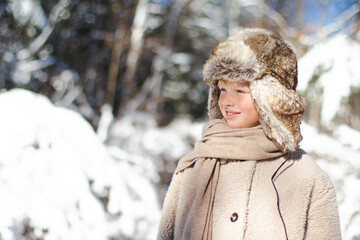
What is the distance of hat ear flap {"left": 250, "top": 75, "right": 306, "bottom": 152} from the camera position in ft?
5.17

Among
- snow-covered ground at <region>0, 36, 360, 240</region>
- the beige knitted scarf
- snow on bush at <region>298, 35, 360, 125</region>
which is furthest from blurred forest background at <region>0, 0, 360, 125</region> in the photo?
the beige knitted scarf

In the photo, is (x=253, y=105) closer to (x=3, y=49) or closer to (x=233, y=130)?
(x=233, y=130)

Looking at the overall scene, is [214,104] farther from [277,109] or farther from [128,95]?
[128,95]

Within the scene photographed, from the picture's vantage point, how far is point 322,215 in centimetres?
156

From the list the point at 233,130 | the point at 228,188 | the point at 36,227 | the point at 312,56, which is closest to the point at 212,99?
the point at 233,130

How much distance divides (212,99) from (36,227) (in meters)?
1.75

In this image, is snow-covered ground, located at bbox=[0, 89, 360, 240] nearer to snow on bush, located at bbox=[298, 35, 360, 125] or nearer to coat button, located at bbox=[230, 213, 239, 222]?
coat button, located at bbox=[230, 213, 239, 222]

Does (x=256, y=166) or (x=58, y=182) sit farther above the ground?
(x=256, y=166)

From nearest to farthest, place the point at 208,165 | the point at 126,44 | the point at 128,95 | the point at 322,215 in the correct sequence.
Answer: the point at 322,215
the point at 208,165
the point at 126,44
the point at 128,95

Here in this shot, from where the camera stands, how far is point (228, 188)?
1643mm

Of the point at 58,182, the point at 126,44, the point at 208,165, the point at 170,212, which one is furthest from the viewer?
the point at 126,44

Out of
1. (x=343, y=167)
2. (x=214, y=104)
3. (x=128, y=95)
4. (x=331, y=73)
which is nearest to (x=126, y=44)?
(x=128, y=95)

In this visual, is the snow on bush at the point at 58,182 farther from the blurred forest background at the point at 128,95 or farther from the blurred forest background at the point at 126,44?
the blurred forest background at the point at 126,44

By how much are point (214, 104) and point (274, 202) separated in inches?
21.4
